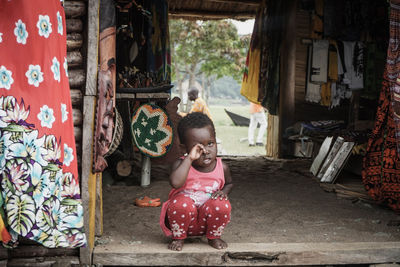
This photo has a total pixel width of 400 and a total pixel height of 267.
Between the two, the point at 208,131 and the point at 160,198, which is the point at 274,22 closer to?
the point at 160,198

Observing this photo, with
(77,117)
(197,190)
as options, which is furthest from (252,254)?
(77,117)

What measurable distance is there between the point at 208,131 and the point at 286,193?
2.48m

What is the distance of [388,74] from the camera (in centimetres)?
359

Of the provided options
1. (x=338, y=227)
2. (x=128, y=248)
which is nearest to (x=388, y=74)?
(x=338, y=227)

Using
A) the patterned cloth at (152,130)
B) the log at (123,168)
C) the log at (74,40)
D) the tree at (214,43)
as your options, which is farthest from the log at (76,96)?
the tree at (214,43)

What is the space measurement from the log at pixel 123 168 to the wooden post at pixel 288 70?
370 cm

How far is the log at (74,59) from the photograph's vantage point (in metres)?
2.73

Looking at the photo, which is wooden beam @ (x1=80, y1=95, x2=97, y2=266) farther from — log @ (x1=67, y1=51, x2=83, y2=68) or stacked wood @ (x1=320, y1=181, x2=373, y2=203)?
stacked wood @ (x1=320, y1=181, x2=373, y2=203)

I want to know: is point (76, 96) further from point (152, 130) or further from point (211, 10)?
point (211, 10)

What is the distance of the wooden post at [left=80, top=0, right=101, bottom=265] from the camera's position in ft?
8.75

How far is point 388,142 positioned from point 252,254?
2060mm

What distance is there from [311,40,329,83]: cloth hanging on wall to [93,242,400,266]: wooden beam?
16.1 feet

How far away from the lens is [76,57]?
108 inches

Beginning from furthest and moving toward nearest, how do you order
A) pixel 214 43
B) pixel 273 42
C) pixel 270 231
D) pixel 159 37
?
pixel 214 43
pixel 273 42
pixel 159 37
pixel 270 231
